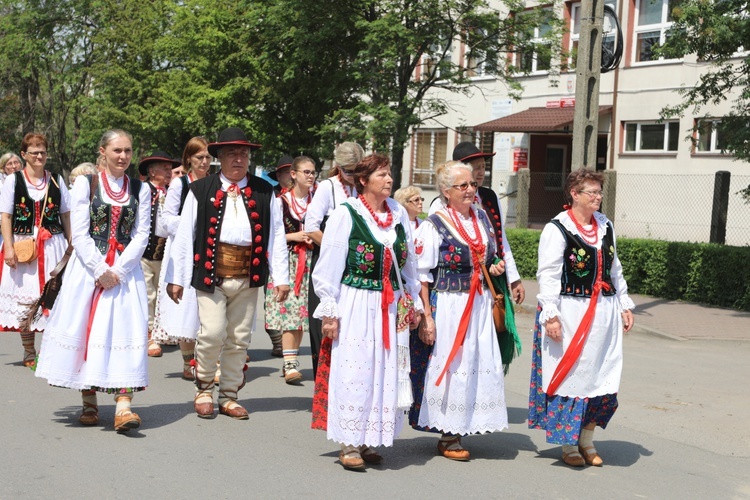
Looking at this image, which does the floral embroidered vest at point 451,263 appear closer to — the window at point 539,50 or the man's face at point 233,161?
the man's face at point 233,161

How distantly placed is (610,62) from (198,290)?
10570 mm

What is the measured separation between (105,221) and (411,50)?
541 inches

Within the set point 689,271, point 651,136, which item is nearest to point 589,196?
point 689,271

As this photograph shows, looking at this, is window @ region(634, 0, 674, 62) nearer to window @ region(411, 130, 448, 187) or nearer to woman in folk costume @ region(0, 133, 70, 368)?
window @ region(411, 130, 448, 187)

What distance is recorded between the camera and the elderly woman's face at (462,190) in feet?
22.3

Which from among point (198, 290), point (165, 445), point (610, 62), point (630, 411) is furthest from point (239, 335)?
point (610, 62)

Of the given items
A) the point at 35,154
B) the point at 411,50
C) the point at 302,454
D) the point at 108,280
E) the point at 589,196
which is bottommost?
the point at 302,454

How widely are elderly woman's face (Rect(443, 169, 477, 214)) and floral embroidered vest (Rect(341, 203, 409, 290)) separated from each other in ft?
2.23

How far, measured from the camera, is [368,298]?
21.0ft

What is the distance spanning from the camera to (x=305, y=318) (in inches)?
387

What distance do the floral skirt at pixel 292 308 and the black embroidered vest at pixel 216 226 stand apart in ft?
6.53

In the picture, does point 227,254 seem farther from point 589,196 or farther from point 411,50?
point 411,50

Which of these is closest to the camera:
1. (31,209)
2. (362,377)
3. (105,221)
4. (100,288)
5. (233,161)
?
(362,377)

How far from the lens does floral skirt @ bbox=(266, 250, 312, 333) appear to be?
31.9 feet
